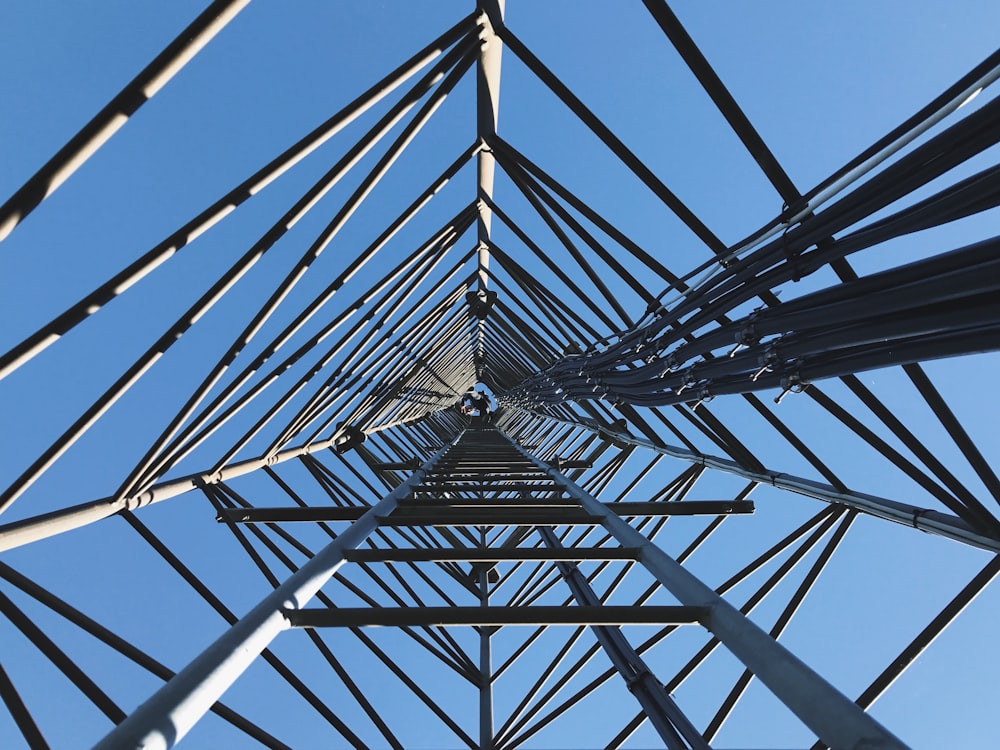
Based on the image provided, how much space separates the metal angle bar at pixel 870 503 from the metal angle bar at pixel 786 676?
1.79 m

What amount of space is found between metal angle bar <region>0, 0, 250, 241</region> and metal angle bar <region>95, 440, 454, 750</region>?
1.82 meters

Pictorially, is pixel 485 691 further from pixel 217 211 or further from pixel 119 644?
pixel 217 211

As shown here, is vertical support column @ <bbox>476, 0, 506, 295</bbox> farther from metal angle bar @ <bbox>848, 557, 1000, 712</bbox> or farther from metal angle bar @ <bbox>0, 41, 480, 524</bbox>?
metal angle bar @ <bbox>848, 557, 1000, 712</bbox>

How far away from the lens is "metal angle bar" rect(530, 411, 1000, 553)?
3.63 m

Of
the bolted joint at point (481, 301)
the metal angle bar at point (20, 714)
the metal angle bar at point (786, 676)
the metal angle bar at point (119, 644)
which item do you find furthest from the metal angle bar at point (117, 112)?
the bolted joint at point (481, 301)

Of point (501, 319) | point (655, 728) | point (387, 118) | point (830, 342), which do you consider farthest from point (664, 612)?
point (501, 319)

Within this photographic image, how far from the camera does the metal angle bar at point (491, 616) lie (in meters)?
2.84

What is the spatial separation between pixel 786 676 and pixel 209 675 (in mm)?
2097

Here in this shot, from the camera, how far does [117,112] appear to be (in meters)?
2.50

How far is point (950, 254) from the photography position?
2344 mm

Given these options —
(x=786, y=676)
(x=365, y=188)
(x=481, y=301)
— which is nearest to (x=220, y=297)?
(x=365, y=188)

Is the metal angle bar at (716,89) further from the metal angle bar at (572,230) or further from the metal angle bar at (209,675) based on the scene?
the metal angle bar at (209,675)

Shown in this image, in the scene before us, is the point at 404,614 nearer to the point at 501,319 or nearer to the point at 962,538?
the point at 962,538

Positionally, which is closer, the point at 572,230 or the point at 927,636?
the point at 927,636
